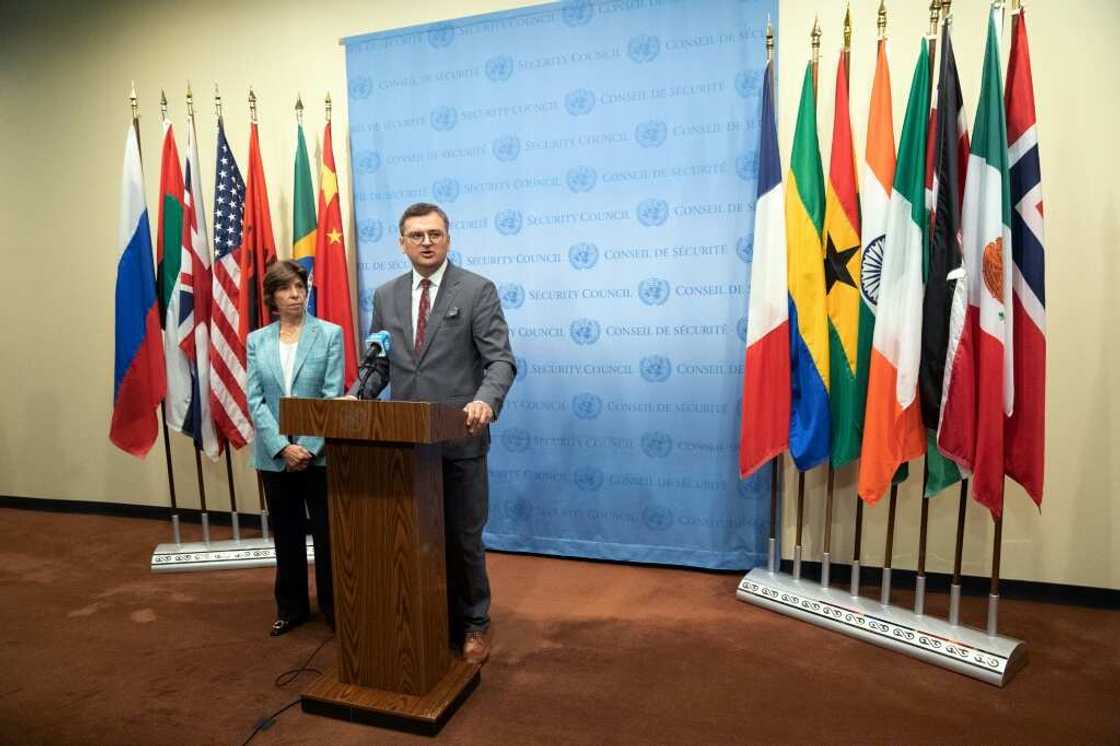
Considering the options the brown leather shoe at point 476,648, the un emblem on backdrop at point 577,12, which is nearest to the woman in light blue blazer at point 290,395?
the brown leather shoe at point 476,648

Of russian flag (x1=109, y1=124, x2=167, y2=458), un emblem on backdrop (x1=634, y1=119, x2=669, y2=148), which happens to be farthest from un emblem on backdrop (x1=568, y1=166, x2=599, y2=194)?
russian flag (x1=109, y1=124, x2=167, y2=458)

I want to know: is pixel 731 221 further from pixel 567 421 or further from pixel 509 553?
pixel 509 553

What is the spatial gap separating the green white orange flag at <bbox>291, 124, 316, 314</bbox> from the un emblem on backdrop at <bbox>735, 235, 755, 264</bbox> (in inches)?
81.7

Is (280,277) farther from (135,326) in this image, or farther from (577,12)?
(577,12)

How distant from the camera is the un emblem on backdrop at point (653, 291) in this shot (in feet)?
10.6

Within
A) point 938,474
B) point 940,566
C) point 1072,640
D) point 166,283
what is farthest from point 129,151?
point 1072,640

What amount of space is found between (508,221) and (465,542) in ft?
5.63

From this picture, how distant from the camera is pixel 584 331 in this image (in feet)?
11.0

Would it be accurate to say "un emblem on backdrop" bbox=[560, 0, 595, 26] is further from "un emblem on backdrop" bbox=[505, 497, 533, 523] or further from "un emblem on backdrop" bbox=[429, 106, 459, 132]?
"un emblem on backdrop" bbox=[505, 497, 533, 523]

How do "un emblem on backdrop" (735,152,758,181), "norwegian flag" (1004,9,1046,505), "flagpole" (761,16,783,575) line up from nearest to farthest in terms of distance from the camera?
1. "norwegian flag" (1004,9,1046,505)
2. "flagpole" (761,16,783,575)
3. "un emblem on backdrop" (735,152,758,181)

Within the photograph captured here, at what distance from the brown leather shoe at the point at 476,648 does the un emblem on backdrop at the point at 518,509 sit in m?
1.15

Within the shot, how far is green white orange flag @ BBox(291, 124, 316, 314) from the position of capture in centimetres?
350

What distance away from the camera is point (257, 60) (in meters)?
3.83

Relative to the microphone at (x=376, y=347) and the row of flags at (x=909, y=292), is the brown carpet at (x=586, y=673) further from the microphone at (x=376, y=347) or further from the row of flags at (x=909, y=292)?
the microphone at (x=376, y=347)
